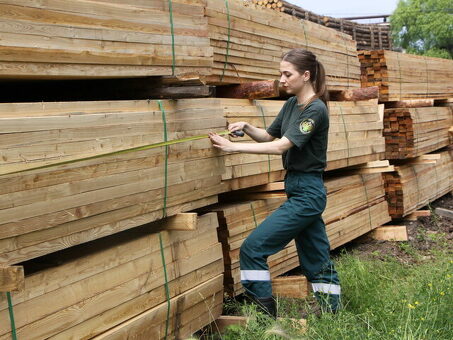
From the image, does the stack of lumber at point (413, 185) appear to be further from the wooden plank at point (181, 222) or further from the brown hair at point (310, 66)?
the wooden plank at point (181, 222)

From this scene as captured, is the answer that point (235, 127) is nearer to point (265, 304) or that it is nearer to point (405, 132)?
point (265, 304)

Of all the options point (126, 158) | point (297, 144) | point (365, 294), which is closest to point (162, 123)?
point (126, 158)

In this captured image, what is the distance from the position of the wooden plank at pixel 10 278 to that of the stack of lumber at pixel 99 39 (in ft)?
3.54

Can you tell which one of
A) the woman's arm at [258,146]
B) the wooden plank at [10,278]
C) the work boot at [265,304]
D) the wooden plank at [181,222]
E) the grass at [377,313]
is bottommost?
the grass at [377,313]

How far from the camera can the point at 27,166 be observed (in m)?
3.54

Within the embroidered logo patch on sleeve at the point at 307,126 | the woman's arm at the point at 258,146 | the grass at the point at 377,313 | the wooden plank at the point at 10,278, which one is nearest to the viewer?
the wooden plank at the point at 10,278

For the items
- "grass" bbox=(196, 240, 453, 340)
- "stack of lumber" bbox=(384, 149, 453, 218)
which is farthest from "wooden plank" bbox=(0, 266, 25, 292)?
"stack of lumber" bbox=(384, 149, 453, 218)

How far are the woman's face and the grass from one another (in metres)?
1.70

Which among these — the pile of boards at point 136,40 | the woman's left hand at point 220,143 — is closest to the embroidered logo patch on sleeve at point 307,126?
the woman's left hand at point 220,143

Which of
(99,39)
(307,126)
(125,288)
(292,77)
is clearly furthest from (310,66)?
(125,288)

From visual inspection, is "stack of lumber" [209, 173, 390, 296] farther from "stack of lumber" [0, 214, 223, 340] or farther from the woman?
the woman

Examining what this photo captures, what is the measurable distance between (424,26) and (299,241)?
40432 millimetres

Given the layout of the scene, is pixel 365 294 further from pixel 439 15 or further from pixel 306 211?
pixel 439 15

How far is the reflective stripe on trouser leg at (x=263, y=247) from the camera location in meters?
4.93
